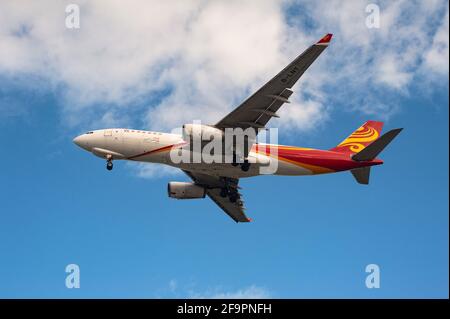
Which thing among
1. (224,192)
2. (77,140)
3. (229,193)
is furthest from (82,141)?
(229,193)

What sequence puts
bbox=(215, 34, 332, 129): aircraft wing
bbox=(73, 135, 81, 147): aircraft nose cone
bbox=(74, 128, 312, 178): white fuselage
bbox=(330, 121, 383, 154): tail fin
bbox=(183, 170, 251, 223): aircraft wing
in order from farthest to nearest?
bbox=(183, 170, 251, 223): aircraft wing → bbox=(330, 121, 383, 154): tail fin → bbox=(73, 135, 81, 147): aircraft nose cone → bbox=(74, 128, 312, 178): white fuselage → bbox=(215, 34, 332, 129): aircraft wing

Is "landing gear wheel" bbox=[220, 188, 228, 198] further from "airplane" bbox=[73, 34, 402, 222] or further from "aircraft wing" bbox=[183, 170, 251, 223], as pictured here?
"airplane" bbox=[73, 34, 402, 222]

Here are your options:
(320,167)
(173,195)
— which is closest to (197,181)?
(173,195)

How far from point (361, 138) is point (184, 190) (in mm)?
17367

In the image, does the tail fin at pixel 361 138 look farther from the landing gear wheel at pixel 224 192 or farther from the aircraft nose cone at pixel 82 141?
the aircraft nose cone at pixel 82 141

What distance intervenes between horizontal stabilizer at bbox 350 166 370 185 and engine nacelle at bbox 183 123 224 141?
13.3 metres

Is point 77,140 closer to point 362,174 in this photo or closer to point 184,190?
point 184,190

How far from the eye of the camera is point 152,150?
53.8m

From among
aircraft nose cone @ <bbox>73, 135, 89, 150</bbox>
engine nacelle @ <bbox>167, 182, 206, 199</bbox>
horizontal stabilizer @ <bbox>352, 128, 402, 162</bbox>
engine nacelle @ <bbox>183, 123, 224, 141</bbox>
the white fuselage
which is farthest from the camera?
engine nacelle @ <bbox>167, 182, 206, 199</bbox>

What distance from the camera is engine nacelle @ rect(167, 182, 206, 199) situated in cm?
6109

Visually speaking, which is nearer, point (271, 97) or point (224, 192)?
point (271, 97)

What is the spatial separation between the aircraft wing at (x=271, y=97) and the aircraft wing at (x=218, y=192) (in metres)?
10.6

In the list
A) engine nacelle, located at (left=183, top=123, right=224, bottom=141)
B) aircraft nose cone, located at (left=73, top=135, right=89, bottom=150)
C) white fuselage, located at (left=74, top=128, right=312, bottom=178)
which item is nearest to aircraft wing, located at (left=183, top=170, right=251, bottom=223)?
white fuselage, located at (left=74, top=128, right=312, bottom=178)

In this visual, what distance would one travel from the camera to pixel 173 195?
201 ft
